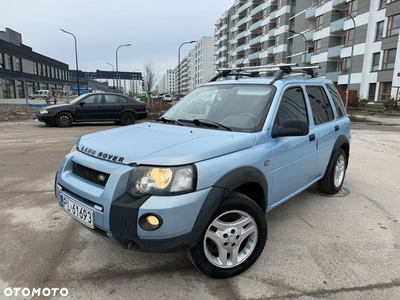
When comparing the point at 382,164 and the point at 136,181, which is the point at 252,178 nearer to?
the point at 136,181

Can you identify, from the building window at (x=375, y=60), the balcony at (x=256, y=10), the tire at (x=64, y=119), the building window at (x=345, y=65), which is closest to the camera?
the tire at (x=64, y=119)

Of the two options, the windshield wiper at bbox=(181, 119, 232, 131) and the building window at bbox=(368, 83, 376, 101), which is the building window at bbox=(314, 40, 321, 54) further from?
the windshield wiper at bbox=(181, 119, 232, 131)

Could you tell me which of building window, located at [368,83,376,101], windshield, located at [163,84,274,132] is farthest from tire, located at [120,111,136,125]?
building window, located at [368,83,376,101]

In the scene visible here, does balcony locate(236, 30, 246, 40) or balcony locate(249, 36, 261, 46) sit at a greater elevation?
balcony locate(236, 30, 246, 40)

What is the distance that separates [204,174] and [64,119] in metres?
12.2

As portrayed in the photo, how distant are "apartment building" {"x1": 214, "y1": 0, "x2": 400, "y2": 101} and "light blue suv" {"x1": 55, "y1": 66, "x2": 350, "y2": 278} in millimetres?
25395

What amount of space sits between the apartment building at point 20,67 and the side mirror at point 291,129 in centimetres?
4554

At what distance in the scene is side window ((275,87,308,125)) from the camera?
10.5 feet

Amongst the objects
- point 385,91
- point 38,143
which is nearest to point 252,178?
point 38,143

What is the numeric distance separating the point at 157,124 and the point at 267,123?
126cm

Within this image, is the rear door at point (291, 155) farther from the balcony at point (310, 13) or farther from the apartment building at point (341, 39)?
the balcony at point (310, 13)

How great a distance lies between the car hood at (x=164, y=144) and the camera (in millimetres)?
2260

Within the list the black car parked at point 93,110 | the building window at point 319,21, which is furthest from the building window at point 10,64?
the building window at point 319,21

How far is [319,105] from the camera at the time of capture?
13.4 ft
